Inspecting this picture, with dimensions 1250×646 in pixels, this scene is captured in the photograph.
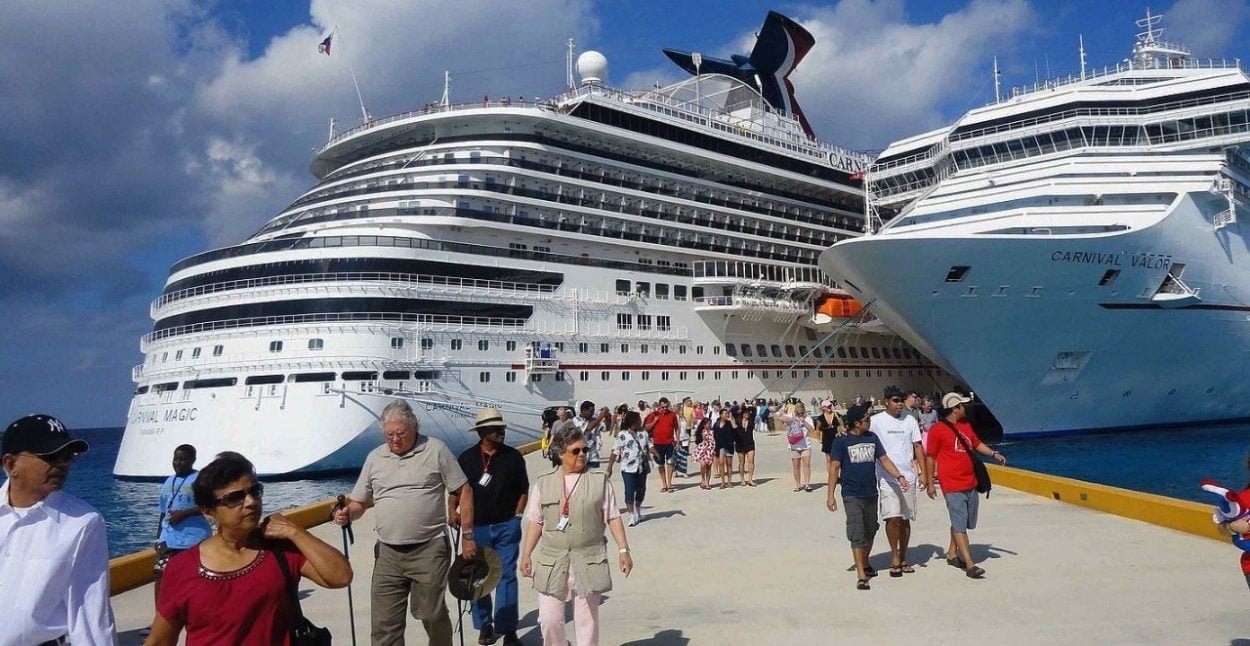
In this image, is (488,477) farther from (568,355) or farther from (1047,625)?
(568,355)

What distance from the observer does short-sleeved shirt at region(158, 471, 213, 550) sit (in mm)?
5082

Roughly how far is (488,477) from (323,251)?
19740 mm

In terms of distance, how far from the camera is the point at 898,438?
670cm

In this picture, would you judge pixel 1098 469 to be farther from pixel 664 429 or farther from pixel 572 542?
pixel 572 542

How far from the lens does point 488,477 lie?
520cm

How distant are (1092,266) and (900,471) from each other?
57.1ft

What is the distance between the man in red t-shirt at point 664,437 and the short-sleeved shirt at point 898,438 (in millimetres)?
5389

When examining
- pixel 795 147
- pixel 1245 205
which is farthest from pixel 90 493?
pixel 1245 205

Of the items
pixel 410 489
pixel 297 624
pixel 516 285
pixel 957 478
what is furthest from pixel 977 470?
pixel 516 285

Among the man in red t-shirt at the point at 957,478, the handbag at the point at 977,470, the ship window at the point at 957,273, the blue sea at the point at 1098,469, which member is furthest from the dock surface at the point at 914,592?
the ship window at the point at 957,273

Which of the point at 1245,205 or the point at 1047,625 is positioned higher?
the point at 1245,205

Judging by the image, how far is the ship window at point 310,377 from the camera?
21.2 metres

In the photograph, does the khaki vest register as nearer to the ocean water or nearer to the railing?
the ocean water

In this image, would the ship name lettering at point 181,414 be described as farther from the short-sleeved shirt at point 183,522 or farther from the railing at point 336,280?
the short-sleeved shirt at point 183,522
